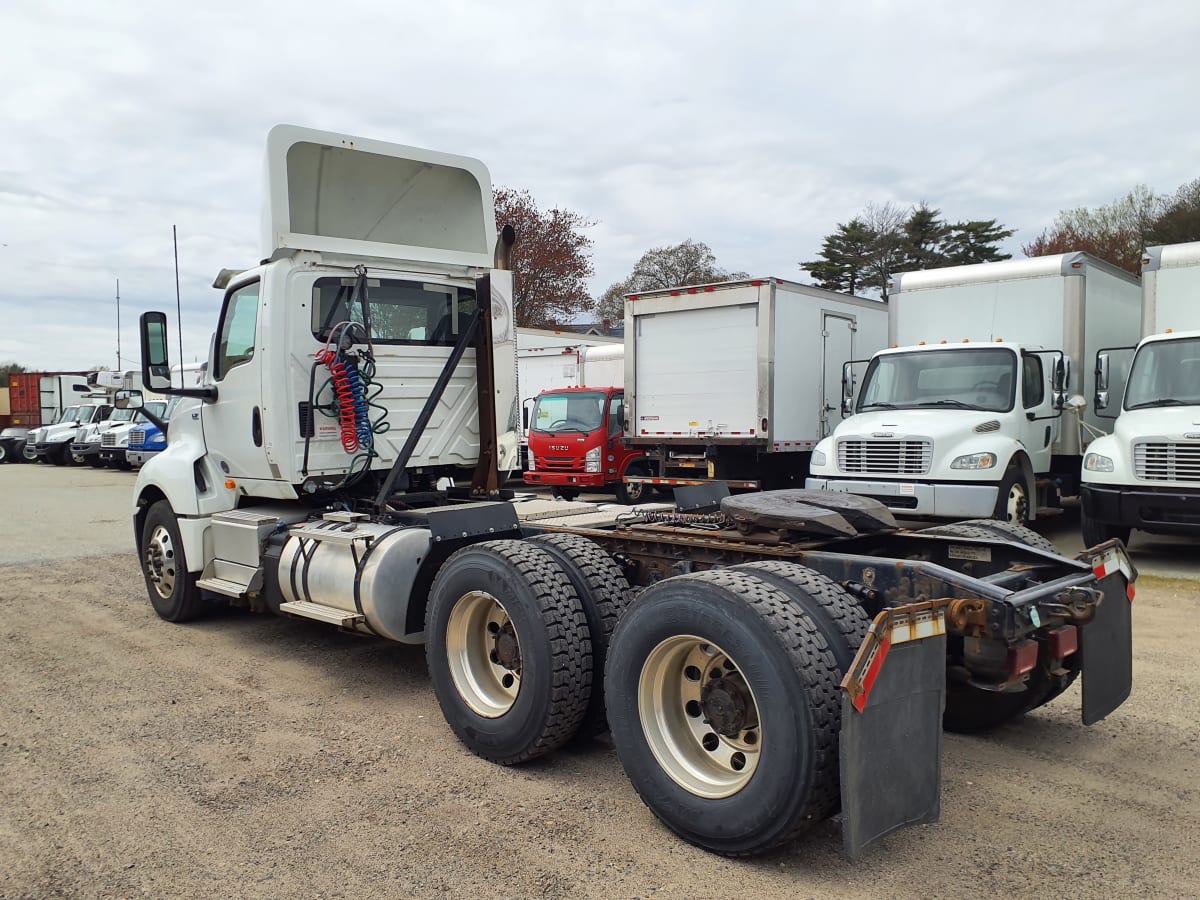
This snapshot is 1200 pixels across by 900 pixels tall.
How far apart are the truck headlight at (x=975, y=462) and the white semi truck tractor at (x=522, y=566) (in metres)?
5.22

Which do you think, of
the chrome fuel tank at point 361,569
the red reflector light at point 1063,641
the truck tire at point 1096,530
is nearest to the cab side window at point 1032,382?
the truck tire at point 1096,530

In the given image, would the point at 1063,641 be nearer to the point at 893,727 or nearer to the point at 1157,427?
the point at 893,727

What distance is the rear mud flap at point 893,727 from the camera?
2.96 m

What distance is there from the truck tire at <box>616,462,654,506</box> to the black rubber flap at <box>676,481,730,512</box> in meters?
9.53

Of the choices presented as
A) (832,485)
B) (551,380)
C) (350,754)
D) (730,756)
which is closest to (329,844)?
(350,754)

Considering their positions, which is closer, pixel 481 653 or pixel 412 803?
pixel 412 803

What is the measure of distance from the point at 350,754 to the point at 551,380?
626 inches

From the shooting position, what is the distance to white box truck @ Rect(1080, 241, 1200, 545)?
359 inches

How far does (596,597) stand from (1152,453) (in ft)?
24.7

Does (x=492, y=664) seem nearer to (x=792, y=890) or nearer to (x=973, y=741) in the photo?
(x=792, y=890)

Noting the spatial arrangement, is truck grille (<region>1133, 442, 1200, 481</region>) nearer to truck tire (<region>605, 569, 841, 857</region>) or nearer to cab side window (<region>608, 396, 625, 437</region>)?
truck tire (<region>605, 569, 841, 857</region>)

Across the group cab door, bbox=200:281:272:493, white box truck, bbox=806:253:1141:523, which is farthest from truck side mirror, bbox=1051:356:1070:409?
cab door, bbox=200:281:272:493

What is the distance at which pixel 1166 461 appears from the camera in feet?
30.2

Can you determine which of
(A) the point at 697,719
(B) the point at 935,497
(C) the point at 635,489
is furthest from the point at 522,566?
(C) the point at 635,489
